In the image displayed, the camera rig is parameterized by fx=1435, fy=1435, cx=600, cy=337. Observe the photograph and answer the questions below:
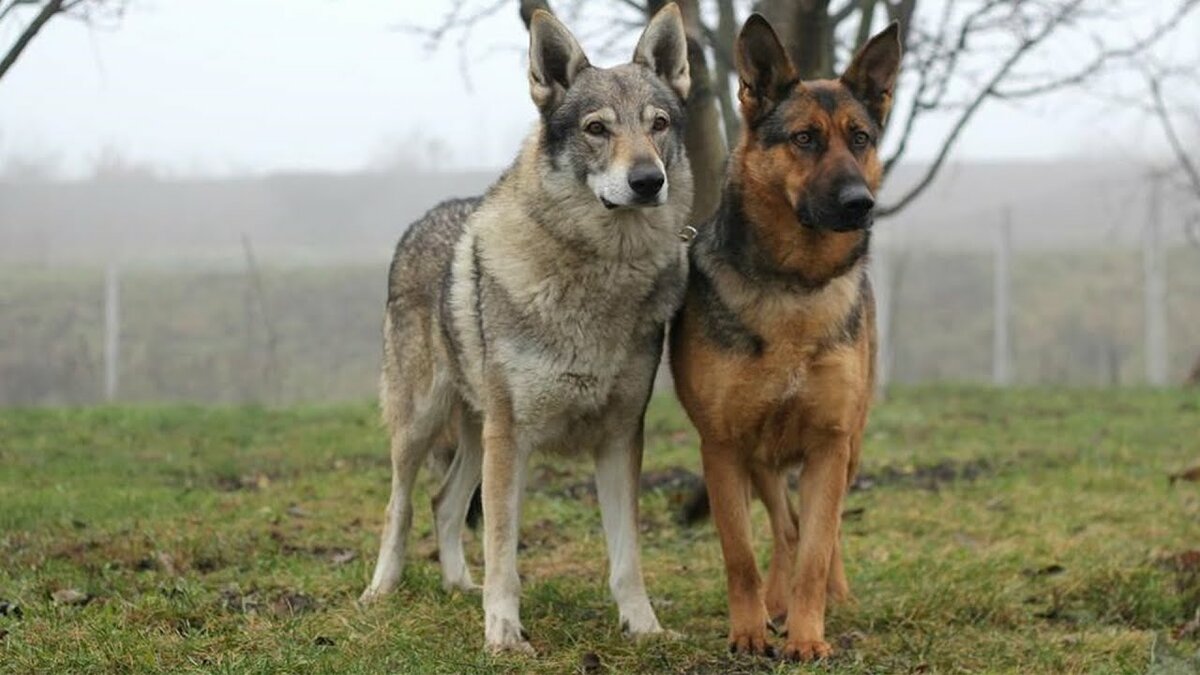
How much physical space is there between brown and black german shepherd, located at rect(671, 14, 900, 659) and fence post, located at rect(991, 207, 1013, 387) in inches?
660

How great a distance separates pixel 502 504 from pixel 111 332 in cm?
1476

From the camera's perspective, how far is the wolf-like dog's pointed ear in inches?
208

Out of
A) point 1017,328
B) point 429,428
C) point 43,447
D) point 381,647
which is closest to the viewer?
point 381,647

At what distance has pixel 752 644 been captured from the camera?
523 centimetres

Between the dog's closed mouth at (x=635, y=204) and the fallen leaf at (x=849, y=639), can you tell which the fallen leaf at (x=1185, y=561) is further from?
the dog's closed mouth at (x=635, y=204)

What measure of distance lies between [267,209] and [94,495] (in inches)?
647

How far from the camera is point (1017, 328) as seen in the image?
23.0 m

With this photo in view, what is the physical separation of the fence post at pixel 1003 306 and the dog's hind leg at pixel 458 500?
53.2 feet

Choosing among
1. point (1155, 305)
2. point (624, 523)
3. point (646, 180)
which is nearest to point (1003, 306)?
point (1155, 305)

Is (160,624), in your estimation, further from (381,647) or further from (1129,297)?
(1129,297)

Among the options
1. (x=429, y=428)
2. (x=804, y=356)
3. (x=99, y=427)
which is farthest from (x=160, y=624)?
(x=99, y=427)

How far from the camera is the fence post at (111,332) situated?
18.7m

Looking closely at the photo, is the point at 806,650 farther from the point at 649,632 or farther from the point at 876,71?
the point at 876,71

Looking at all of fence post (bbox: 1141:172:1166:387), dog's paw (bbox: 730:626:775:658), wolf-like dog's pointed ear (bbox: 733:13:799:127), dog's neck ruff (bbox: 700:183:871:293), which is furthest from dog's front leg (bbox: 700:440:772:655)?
fence post (bbox: 1141:172:1166:387)
